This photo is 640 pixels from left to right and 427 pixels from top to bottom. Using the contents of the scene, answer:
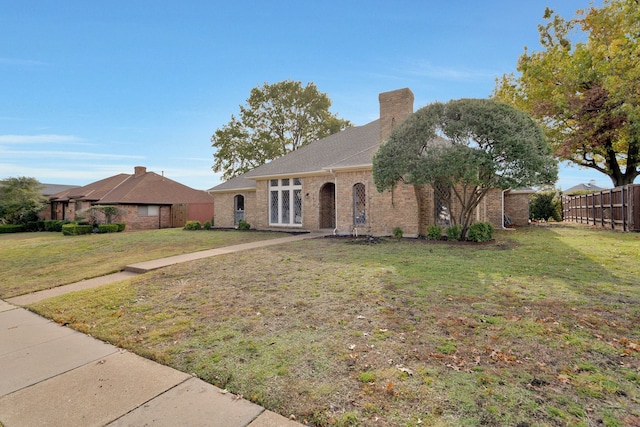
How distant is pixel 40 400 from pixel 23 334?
231 centimetres

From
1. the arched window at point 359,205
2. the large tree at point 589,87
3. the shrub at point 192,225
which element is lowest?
the shrub at point 192,225

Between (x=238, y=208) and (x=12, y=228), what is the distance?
20.6 metres

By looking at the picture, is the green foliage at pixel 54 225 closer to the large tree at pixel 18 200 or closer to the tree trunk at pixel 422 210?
the large tree at pixel 18 200

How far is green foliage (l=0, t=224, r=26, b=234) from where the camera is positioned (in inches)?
977

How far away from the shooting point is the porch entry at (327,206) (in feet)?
54.0

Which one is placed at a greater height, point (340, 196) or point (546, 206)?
point (340, 196)

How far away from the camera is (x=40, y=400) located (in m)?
2.67

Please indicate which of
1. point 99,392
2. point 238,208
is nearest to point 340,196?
point 238,208

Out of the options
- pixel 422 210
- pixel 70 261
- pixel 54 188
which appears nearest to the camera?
pixel 70 261

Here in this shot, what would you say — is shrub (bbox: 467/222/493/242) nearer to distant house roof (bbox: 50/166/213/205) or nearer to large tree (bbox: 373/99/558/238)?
large tree (bbox: 373/99/558/238)

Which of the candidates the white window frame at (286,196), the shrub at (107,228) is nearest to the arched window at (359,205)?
the white window frame at (286,196)

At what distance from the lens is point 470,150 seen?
394 inches

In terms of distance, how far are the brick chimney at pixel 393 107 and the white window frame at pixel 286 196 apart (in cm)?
545

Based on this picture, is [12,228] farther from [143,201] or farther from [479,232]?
[479,232]
